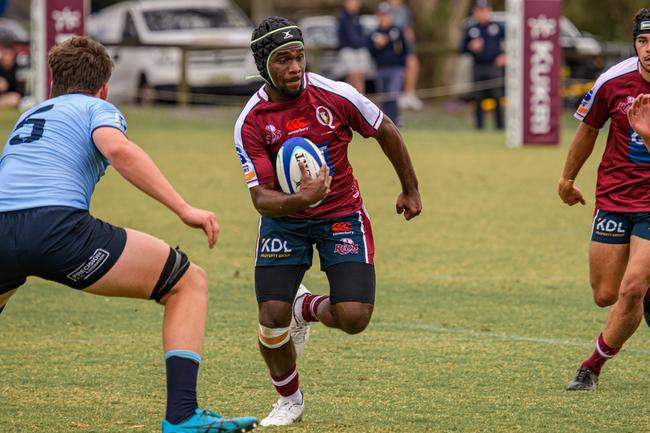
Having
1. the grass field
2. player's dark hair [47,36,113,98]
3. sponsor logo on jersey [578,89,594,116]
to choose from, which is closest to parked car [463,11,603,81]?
the grass field

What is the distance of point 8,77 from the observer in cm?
2628

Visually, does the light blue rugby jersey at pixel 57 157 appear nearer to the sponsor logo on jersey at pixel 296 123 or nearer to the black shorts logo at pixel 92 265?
the black shorts logo at pixel 92 265

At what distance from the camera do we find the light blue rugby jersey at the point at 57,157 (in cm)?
530

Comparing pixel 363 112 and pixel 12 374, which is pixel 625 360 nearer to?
pixel 363 112

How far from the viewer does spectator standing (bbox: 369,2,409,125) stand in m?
23.0

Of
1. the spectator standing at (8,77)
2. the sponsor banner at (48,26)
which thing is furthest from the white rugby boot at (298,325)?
the spectator standing at (8,77)

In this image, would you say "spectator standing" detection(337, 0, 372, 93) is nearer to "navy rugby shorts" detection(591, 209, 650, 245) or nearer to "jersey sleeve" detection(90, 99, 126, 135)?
"navy rugby shorts" detection(591, 209, 650, 245)

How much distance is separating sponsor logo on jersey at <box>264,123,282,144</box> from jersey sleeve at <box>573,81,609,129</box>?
1841 millimetres

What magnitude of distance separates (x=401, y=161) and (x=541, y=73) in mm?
14458

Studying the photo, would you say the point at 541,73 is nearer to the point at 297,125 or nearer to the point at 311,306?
the point at 311,306

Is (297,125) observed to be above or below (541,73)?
above

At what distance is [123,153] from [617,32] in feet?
121

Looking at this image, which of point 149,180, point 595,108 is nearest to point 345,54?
point 595,108

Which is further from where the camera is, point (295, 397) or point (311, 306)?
point (311, 306)
